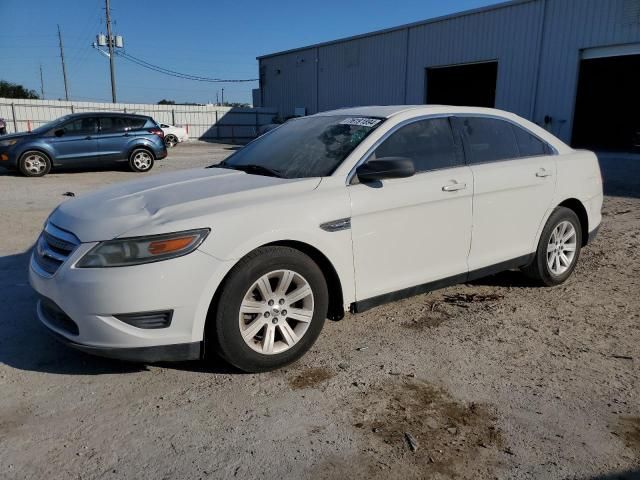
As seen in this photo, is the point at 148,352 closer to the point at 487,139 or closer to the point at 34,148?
the point at 487,139

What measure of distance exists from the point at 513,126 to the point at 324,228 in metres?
2.31

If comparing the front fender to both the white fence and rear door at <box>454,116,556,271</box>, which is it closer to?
rear door at <box>454,116,556,271</box>

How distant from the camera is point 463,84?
2948cm

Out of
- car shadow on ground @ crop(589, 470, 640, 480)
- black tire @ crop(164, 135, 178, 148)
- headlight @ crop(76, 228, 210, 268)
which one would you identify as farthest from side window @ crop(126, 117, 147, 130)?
car shadow on ground @ crop(589, 470, 640, 480)

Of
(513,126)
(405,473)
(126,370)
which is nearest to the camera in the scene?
(405,473)

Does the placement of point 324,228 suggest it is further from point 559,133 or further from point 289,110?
point 289,110

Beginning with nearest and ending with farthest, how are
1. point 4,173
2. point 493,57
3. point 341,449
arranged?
point 341,449 < point 4,173 < point 493,57

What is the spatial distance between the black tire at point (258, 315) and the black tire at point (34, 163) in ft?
40.4

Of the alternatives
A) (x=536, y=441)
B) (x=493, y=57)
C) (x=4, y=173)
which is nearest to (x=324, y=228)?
(x=536, y=441)

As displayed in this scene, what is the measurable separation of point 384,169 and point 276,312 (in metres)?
1.16

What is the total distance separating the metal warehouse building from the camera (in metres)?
19.8

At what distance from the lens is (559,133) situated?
20906 mm

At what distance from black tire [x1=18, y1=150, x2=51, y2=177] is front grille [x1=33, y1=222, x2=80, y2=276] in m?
11.3

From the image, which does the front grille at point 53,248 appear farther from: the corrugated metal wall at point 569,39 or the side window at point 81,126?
the corrugated metal wall at point 569,39
